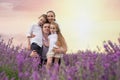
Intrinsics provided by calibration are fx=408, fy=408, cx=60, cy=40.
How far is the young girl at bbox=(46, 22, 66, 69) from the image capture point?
684 cm

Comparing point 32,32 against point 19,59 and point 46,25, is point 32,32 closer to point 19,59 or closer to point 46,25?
point 46,25

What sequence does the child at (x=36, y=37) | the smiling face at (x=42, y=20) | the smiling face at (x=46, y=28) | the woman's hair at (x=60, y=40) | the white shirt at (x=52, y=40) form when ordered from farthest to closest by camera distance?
the smiling face at (x=42, y=20)
the child at (x=36, y=37)
the smiling face at (x=46, y=28)
the woman's hair at (x=60, y=40)
the white shirt at (x=52, y=40)

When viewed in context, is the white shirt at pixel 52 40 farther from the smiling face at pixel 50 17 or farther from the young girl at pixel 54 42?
the smiling face at pixel 50 17

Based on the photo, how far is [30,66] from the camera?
597 centimetres

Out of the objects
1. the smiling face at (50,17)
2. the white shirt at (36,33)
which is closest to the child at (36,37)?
the white shirt at (36,33)

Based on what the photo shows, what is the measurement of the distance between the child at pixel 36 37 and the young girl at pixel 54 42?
376 mm

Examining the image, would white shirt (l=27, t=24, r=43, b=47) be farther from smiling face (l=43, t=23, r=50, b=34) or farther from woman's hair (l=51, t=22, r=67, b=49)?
woman's hair (l=51, t=22, r=67, b=49)

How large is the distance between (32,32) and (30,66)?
1830mm

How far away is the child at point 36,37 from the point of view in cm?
732

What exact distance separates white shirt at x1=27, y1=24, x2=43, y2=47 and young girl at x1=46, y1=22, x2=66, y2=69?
0.40 m

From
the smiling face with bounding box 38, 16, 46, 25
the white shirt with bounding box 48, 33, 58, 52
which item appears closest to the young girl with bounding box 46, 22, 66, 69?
the white shirt with bounding box 48, 33, 58, 52

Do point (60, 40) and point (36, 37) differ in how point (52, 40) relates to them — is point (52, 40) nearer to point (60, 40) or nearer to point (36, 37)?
point (60, 40)

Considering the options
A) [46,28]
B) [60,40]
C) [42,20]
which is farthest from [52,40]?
[42,20]

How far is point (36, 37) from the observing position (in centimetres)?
742
